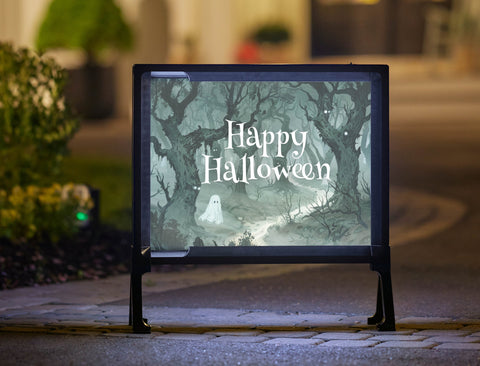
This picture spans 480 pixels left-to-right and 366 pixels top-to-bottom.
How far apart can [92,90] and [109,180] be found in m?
8.15

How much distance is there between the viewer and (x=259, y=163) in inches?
244

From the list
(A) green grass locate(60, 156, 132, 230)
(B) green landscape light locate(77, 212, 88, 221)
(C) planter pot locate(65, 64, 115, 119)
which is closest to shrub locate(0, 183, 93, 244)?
(B) green landscape light locate(77, 212, 88, 221)

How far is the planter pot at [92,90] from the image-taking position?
20.9 metres

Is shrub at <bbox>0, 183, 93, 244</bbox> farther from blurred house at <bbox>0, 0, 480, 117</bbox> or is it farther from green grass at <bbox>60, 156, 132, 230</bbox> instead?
blurred house at <bbox>0, 0, 480, 117</bbox>

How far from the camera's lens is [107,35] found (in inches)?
779

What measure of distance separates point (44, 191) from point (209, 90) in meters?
3.03

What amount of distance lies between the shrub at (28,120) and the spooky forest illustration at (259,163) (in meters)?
2.77

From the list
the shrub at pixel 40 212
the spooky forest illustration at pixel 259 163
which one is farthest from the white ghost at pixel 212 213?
the shrub at pixel 40 212

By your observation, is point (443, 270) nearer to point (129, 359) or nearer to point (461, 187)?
point (129, 359)

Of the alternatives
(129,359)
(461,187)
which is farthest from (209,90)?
(461,187)

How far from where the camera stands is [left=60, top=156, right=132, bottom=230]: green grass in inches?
416

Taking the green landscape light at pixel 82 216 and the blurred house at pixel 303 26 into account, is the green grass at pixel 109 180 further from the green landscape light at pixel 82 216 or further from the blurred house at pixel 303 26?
the blurred house at pixel 303 26

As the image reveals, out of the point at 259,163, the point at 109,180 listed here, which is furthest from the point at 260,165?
the point at 109,180

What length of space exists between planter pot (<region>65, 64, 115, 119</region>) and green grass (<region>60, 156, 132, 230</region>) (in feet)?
18.0
